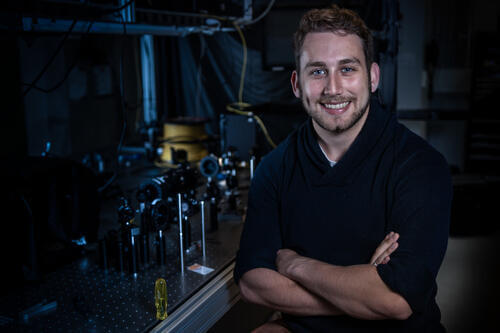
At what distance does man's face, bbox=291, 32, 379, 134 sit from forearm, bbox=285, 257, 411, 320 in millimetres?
432

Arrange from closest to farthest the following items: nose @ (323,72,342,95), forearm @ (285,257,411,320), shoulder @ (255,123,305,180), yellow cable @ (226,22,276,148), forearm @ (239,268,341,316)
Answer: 1. forearm @ (285,257,411,320)
2. forearm @ (239,268,341,316)
3. nose @ (323,72,342,95)
4. shoulder @ (255,123,305,180)
5. yellow cable @ (226,22,276,148)

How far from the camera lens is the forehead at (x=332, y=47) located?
4.61ft

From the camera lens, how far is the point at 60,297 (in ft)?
4.21

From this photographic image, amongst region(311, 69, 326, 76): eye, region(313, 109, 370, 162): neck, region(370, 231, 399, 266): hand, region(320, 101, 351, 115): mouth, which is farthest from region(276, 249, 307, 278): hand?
region(311, 69, 326, 76): eye

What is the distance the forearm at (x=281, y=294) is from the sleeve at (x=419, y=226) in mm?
211

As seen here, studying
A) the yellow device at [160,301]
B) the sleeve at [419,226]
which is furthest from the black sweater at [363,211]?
the yellow device at [160,301]

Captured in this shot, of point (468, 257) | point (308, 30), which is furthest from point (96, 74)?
point (468, 257)

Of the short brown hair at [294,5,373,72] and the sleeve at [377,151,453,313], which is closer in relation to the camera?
the sleeve at [377,151,453,313]

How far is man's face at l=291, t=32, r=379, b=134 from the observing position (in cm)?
140

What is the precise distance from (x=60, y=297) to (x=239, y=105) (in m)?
1.87

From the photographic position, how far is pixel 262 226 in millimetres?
1444

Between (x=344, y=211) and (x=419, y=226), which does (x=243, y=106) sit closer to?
(x=344, y=211)

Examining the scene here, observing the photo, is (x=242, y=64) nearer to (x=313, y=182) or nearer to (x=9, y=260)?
(x=313, y=182)

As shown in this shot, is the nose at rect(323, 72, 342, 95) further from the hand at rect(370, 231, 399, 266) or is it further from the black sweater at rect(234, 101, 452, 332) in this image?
the hand at rect(370, 231, 399, 266)
